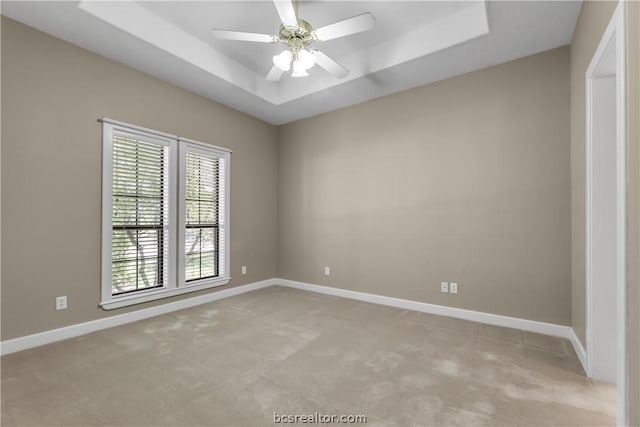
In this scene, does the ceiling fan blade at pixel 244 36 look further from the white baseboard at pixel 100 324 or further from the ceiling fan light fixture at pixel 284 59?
the white baseboard at pixel 100 324

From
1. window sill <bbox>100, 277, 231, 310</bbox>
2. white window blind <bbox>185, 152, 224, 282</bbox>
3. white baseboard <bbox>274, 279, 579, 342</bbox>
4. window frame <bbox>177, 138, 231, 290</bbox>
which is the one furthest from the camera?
white window blind <bbox>185, 152, 224, 282</bbox>

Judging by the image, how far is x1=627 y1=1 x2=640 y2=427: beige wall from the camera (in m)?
1.28

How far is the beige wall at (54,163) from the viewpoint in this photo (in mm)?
2590

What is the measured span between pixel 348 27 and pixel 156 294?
3.56 m

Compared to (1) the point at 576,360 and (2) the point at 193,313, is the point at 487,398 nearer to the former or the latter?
(1) the point at 576,360

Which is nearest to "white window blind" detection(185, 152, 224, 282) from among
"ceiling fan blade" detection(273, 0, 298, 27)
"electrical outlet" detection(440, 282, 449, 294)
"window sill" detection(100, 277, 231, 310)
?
"window sill" detection(100, 277, 231, 310)

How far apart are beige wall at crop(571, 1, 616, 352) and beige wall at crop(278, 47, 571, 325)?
14 cm

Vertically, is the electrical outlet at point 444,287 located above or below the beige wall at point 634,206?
below

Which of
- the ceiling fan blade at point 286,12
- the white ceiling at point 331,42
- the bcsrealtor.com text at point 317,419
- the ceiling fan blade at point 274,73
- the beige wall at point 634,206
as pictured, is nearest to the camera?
the beige wall at point 634,206

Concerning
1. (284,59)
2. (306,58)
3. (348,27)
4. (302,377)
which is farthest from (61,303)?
(348,27)

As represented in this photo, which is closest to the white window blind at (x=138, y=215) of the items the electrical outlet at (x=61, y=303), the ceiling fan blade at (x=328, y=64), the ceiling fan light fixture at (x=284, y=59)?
the electrical outlet at (x=61, y=303)

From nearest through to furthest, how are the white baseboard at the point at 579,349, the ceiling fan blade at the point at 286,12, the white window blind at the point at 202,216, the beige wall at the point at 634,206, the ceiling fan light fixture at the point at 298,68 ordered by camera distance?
the beige wall at the point at 634,206 < the ceiling fan blade at the point at 286,12 < the white baseboard at the point at 579,349 < the ceiling fan light fixture at the point at 298,68 < the white window blind at the point at 202,216

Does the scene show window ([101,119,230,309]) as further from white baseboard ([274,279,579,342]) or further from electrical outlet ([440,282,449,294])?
electrical outlet ([440,282,449,294])

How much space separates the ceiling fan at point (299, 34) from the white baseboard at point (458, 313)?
298 cm
